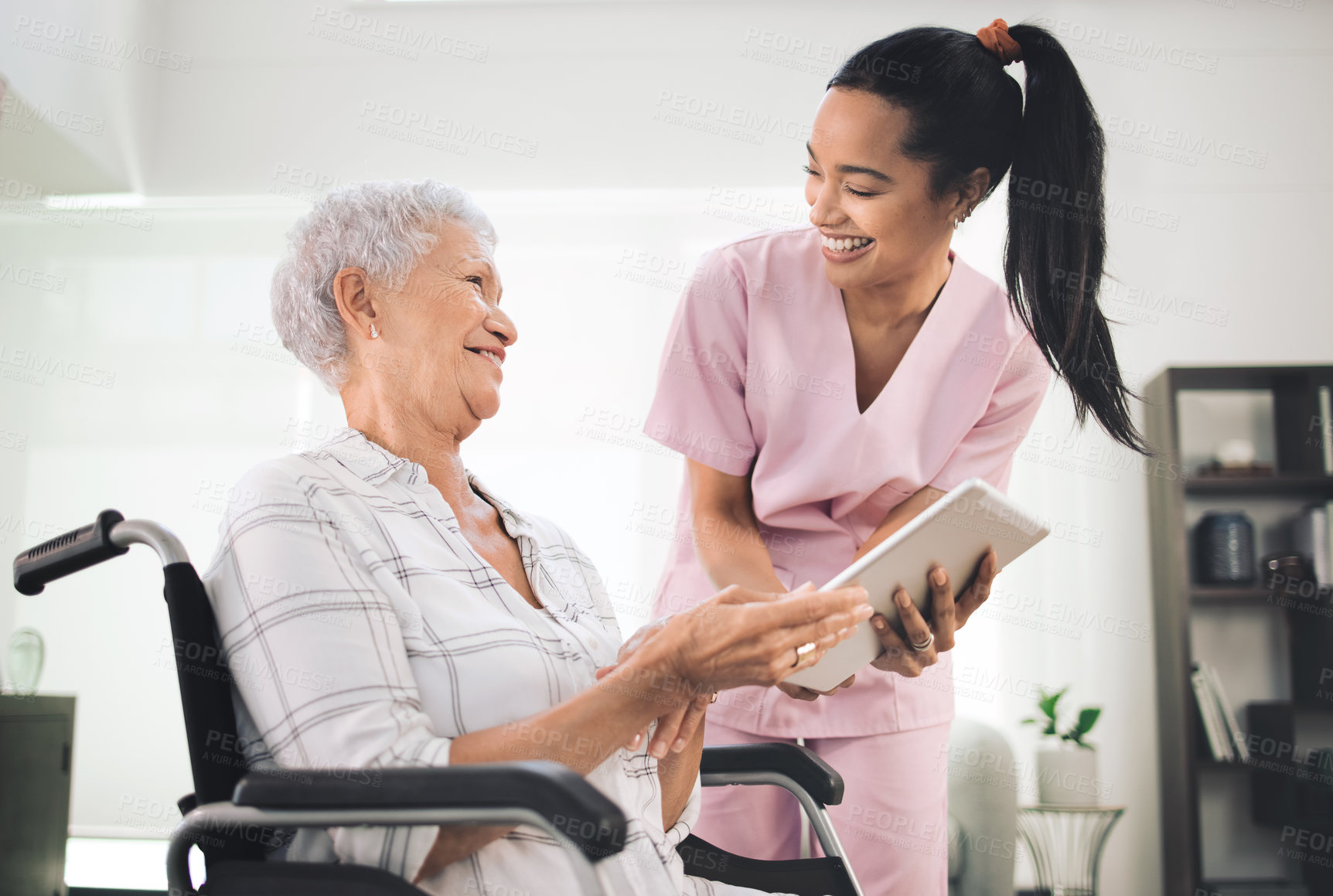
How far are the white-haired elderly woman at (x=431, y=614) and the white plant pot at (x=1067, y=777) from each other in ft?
7.63

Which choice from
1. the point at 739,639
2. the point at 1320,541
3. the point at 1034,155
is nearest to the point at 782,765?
the point at 739,639

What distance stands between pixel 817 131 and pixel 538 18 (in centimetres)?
271

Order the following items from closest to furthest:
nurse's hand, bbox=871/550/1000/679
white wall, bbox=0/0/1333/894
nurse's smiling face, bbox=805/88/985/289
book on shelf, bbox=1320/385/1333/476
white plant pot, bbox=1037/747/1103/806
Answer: nurse's hand, bbox=871/550/1000/679, nurse's smiling face, bbox=805/88/985/289, white plant pot, bbox=1037/747/1103/806, book on shelf, bbox=1320/385/1333/476, white wall, bbox=0/0/1333/894

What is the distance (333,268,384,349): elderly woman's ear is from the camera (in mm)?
1271

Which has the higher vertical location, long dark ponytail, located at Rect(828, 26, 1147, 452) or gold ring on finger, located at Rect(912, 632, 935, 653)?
long dark ponytail, located at Rect(828, 26, 1147, 452)

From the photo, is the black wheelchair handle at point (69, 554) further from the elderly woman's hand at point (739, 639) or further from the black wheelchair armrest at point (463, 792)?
the elderly woman's hand at point (739, 639)

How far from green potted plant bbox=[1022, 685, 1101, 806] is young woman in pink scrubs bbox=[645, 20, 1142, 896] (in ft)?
6.17

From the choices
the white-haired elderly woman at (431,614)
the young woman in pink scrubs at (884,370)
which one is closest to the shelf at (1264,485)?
the young woman in pink scrubs at (884,370)

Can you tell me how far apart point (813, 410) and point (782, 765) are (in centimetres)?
57

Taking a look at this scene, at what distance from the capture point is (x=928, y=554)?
3.87 ft

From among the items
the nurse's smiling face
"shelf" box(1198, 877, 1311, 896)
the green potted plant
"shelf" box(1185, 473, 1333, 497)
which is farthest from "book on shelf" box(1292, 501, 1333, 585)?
the nurse's smiling face

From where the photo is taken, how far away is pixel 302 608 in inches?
36.0

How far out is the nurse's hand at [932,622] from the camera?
1263 mm

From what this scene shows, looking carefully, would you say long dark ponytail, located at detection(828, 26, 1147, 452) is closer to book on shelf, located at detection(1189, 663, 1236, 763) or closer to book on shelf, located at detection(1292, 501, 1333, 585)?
book on shelf, located at detection(1189, 663, 1236, 763)
